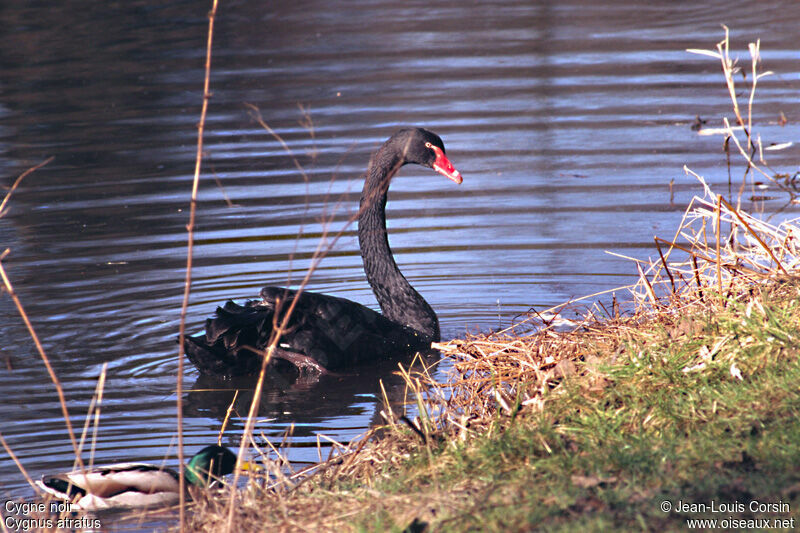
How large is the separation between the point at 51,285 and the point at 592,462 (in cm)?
605

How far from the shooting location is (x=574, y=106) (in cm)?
1362

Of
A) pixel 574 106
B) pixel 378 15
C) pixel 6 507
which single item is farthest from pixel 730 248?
pixel 378 15

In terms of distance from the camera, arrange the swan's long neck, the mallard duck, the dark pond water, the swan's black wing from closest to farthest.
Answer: the mallard duck → the swan's black wing → the dark pond water → the swan's long neck

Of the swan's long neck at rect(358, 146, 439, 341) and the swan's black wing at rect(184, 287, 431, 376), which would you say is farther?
the swan's long neck at rect(358, 146, 439, 341)

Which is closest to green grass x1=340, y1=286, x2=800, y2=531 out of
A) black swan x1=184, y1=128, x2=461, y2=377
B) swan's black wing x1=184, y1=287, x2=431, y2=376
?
black swan x1=184, y1=128, x2=461, y2=377

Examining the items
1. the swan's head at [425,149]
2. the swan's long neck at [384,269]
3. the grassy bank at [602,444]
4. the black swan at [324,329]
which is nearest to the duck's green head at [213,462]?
the grassy bank at [602,444]

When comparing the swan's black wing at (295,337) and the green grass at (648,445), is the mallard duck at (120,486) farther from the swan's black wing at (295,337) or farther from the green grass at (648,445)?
the swan's black wing at (295,337)

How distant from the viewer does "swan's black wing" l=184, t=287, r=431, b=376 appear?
22.8 ft

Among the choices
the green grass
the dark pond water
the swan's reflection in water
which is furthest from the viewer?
the dark pond water

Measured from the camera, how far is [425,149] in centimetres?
842

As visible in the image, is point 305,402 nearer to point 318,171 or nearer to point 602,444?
point 602,444

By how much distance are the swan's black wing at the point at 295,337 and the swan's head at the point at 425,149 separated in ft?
5.05

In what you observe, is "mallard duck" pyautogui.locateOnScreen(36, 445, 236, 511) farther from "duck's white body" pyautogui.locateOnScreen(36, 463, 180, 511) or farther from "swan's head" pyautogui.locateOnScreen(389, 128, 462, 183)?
"swan's head" pyautogui.locateOnScreen(389, 128, 462, 183)

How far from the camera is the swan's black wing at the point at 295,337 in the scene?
6.96 metres
